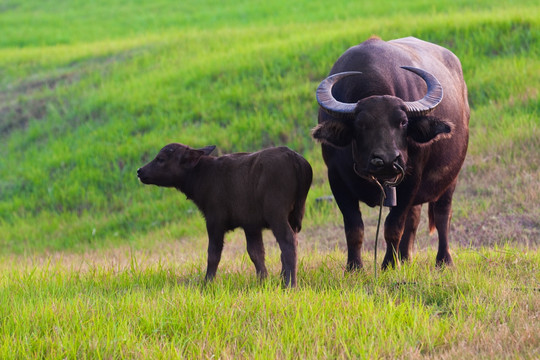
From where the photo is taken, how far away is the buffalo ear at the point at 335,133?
586 cm

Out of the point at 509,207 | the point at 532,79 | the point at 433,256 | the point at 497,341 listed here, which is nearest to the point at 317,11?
the point at 532,79

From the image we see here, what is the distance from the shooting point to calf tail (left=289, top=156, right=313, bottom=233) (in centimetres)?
618

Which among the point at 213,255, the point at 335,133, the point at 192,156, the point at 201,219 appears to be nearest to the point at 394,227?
the point at 335,133

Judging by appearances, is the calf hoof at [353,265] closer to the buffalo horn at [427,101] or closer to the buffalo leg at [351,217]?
the buffalo leg at [351,217]

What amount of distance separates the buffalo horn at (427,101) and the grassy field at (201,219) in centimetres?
131

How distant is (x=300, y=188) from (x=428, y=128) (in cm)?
114

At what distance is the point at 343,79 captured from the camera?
6.62 meters

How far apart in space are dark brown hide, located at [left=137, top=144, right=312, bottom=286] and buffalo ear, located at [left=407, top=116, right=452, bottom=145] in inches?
35.9

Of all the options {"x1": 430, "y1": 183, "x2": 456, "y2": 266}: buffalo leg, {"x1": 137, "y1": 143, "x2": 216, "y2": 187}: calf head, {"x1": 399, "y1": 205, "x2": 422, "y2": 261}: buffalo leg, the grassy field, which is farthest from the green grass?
{"x1": 430, "y1": 183, "x2": 456, "y2": 266}: buffalo leg

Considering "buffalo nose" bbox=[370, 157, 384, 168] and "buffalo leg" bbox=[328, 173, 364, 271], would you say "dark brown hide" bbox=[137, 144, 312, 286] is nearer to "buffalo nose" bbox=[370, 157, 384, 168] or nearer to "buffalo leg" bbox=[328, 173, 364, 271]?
"buffalo leg" bbox=[328, 173, 364, 271]

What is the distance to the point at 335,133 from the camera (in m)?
5.89

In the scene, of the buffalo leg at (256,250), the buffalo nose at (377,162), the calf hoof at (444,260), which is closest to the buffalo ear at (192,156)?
the buffalo leg at (256,250)

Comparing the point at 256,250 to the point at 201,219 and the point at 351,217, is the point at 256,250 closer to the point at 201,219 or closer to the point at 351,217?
the point at 351,217

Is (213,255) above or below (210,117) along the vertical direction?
above
